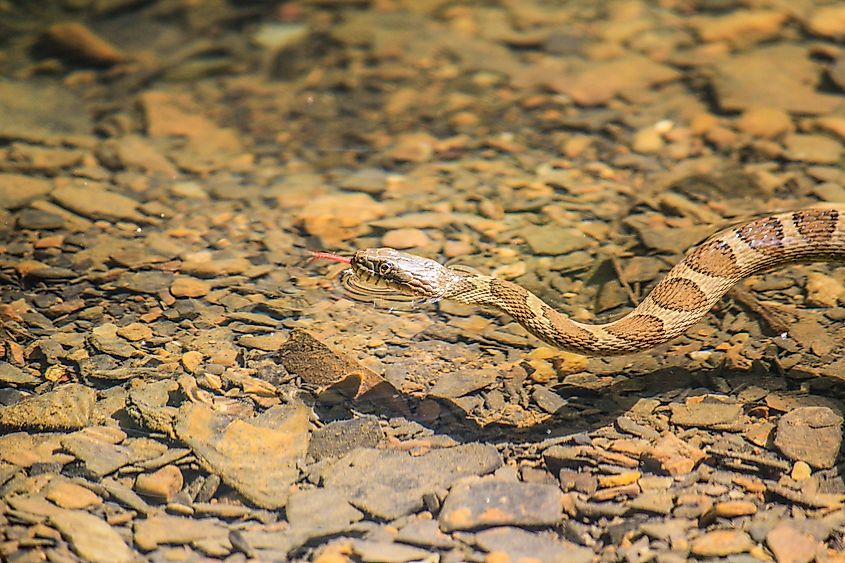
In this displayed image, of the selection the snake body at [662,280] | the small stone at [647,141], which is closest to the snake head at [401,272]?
the snake body at [662,280]

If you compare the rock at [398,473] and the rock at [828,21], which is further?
the rock at [828,21]

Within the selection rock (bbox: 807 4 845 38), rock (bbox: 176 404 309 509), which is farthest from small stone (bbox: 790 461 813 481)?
rock (bbox: 807 4 845 38)

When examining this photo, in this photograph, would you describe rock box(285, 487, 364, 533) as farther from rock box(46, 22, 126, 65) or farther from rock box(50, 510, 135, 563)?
rock box(46, 22, 126, 65)

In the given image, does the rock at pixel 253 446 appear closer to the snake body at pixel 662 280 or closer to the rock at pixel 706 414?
the snake body at pixel 662 280

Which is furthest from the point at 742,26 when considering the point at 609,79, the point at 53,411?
the point at 53,411

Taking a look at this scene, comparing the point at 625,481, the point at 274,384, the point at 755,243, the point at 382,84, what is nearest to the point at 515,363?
the point at 625,481
